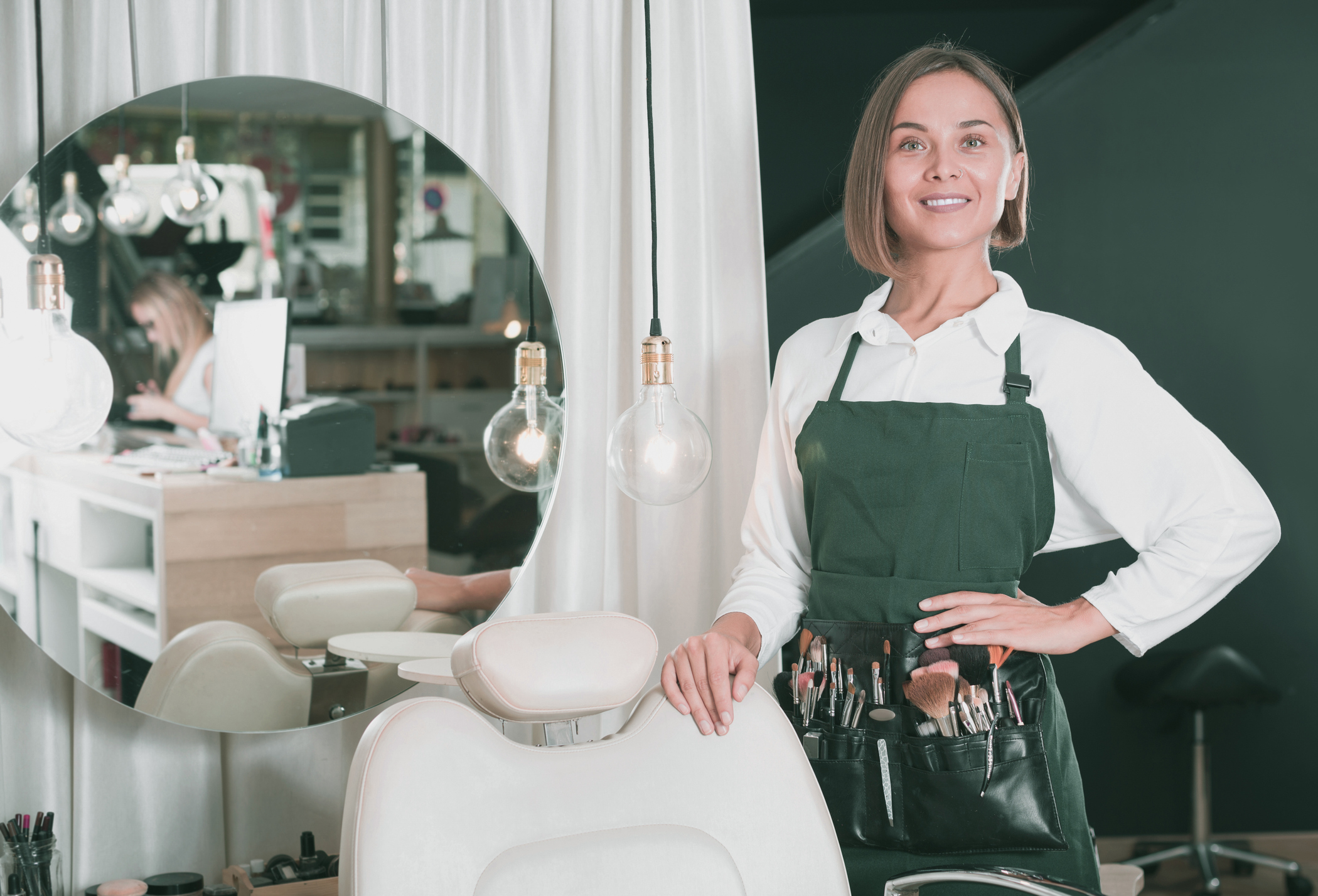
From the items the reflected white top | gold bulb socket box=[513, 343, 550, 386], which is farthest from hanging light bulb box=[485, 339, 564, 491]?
the reflected white top

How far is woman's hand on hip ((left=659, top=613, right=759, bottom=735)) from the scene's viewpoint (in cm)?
134

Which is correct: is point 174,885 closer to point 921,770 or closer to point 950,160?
point 921,770

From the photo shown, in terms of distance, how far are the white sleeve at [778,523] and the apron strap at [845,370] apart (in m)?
0.10

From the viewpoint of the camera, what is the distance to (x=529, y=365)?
198cm

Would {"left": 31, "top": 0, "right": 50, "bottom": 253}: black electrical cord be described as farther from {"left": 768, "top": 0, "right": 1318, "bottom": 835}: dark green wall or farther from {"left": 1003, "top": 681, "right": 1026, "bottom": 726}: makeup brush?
{"left": 768, "top": 0, "right": 1318, "bottom": 835}: dark green wall

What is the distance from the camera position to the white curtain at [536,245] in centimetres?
178

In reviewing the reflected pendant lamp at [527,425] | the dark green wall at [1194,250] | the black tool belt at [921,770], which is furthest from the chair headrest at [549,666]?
the dark green wall at [1194,250]

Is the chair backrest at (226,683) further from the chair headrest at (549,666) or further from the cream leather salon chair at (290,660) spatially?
the chair headrest at (549,666)

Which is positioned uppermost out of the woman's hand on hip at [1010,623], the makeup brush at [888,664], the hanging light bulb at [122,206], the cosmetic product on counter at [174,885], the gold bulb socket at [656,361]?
the hanging light bulb at [122,206]

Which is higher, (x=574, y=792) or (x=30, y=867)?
(x=574, y=792)

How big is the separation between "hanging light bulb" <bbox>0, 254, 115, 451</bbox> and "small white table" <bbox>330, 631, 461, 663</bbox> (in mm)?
537

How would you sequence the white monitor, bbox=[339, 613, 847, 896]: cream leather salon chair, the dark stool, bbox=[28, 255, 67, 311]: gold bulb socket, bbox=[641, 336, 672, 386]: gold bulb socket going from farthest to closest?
the dark stool → the white monitor → bbox=[641, 336, 672, 386]: gold bulb socket → bbox=[28, 255, 67, 311]: gold bulb socket → bbox=[339, 613, 847, 896]: cream leather salon chair

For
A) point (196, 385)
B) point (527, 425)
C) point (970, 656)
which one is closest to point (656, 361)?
point (527, 425)

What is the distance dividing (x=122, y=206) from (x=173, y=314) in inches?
7.1
